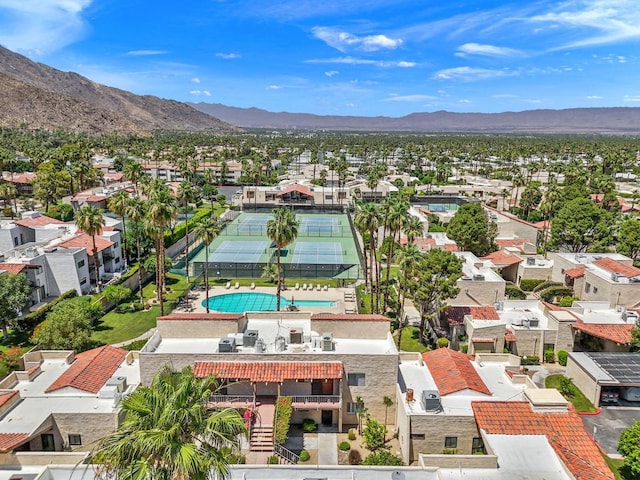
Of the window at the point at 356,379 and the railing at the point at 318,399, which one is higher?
the window at the point at 356,379

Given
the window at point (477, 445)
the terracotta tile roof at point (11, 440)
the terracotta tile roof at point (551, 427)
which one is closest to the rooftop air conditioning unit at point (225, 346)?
the terracotta tile roof at point (11, 440)

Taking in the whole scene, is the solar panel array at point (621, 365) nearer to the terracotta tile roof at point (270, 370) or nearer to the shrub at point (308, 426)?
the terracotta tile roof at point (270, 370)

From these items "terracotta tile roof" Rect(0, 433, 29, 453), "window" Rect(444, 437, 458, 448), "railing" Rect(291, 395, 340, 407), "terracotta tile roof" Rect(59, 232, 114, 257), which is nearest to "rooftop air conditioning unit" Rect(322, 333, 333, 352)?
"railing" Rect(291, 395, 340, 407)

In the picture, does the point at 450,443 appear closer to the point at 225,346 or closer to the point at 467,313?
the point at 225,346

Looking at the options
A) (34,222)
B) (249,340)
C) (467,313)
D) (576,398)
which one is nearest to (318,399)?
(249,340)

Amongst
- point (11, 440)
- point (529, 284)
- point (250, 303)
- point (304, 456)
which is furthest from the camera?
point (529, 284)

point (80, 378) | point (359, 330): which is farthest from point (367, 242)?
point (80, 378)

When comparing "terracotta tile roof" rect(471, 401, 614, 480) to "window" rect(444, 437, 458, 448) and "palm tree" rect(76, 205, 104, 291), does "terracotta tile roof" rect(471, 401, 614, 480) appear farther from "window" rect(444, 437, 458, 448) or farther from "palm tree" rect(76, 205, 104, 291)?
"palm tree" rect(76, 205, 104, 291)
